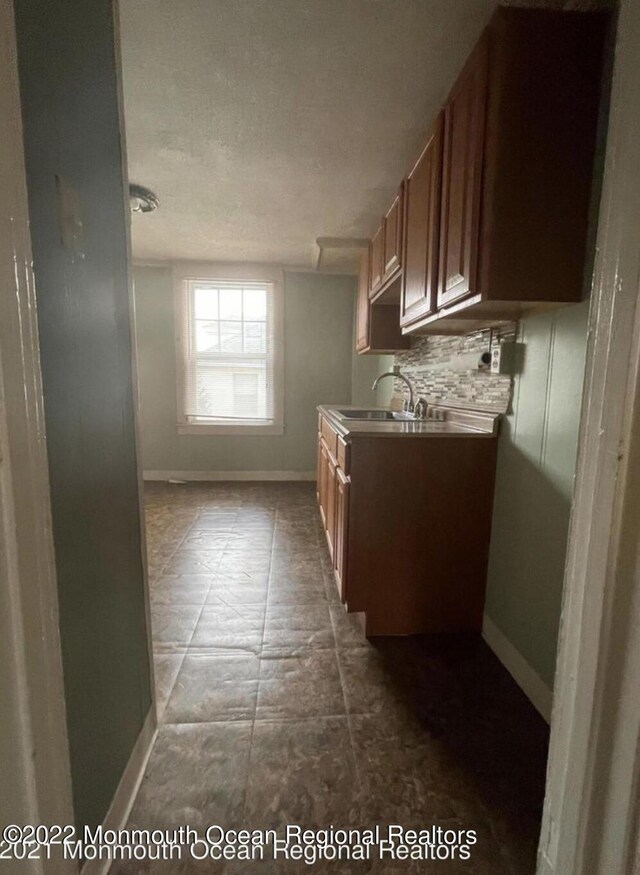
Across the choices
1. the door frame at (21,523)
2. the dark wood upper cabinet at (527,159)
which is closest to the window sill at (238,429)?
the dark wood upper cabinet at (527,159)

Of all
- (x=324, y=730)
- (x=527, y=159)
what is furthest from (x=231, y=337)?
(x=324, y=730)

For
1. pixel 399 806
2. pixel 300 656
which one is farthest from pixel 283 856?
pixel 300 656

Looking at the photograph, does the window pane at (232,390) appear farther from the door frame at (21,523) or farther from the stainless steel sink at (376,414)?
the door frame at (21,523)

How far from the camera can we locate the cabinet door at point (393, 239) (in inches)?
79.4

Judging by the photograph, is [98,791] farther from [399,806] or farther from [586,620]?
[586,620]

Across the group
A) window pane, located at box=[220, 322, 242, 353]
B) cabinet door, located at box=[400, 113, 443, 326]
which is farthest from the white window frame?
cabinet door, located at box=[400, 113, 443, 326]

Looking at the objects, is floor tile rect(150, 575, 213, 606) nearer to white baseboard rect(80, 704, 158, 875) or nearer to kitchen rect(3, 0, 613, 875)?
kitchen rect(3, 0, 613, 875)

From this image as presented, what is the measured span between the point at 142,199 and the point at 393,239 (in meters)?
1.59

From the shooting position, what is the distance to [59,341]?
730 millimetres

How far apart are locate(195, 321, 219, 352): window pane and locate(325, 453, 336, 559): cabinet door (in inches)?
92.8

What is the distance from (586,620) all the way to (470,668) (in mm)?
1210

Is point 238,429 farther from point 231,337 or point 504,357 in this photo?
point 504,357

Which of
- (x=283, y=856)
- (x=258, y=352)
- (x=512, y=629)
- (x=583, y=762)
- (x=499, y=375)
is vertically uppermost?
(x=258, y=352)

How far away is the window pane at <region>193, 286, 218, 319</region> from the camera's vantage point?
4.11 metres
